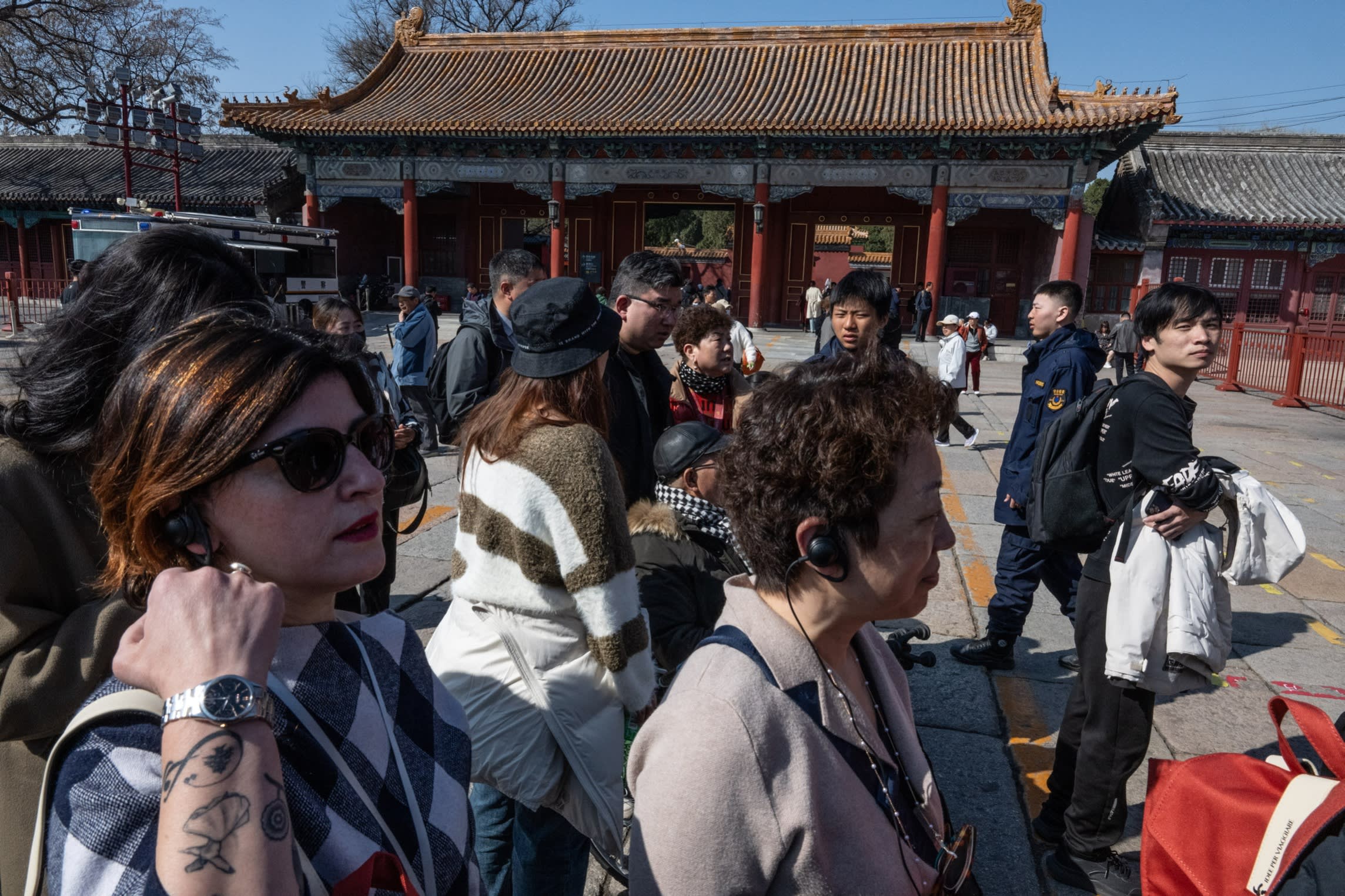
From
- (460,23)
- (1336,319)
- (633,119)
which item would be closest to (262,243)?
(633,119)

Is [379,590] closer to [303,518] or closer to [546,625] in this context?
[546,625]

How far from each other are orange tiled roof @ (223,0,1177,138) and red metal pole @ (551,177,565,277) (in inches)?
59.8

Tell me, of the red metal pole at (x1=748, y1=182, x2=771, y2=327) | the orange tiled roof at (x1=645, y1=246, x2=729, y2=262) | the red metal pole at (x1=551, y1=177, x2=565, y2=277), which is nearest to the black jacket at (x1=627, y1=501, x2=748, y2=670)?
the red metal pole at (x1=748, y1=182, x2=771, y2=327)

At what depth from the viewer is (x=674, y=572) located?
2.31 meters

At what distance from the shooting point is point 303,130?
19844 millimetres

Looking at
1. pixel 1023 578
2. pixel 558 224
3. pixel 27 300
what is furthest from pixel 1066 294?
pixel 27 300

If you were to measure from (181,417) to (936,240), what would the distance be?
61.8 feet

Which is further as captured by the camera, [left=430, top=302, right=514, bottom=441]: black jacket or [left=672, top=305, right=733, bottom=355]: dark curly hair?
[left=430, top=302, right=514, bottom=441]: black jacket

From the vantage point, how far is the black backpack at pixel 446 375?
166 inches

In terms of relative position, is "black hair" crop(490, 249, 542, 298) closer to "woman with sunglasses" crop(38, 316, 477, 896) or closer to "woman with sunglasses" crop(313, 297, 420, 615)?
"woman with sunglasses" crop(313, 297, 420, 615)

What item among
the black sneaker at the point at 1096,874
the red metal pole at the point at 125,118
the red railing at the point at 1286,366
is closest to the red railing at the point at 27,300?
the red metal pole at the point at 125,118

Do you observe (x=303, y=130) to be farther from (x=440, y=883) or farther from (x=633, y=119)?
(x=440, y=883)

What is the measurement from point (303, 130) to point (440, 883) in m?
21.9

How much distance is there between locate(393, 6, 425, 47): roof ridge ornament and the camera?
23.4m
